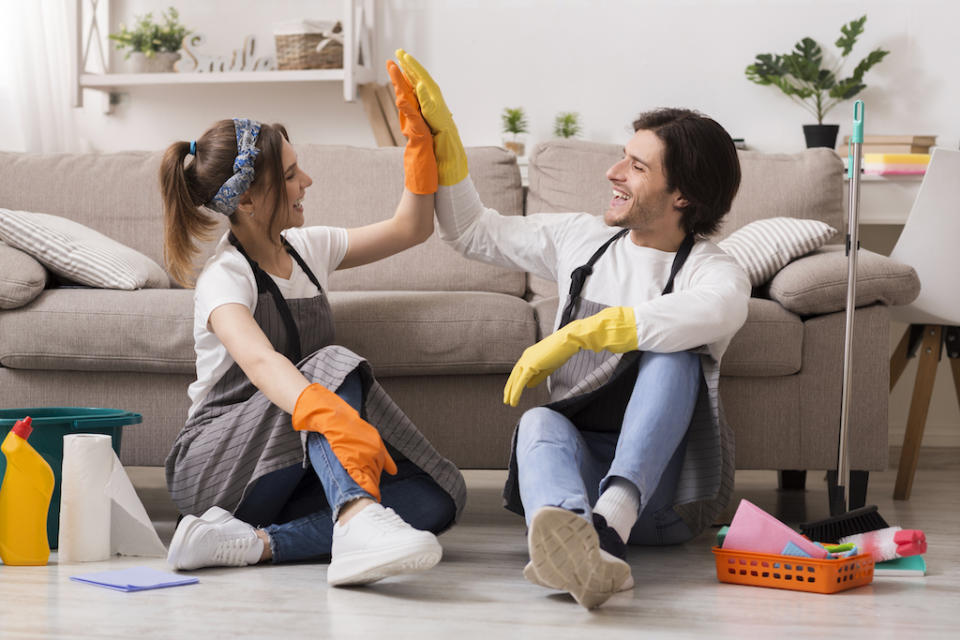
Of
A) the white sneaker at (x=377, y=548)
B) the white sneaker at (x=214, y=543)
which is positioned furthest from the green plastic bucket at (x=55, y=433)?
the white sneaker at (x=377, y=548)

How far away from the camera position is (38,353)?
2.08 meters

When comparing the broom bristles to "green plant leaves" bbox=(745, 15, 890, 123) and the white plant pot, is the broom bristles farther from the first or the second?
the white plant pot

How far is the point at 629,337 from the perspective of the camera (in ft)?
5.42

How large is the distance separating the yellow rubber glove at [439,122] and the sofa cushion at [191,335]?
0.94 feet

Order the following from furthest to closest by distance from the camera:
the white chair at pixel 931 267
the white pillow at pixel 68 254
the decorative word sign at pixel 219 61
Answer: the decorative word sign at pixel 219 61 → the white chair at pixel 931 267 → the white pillow at pixel 68 254

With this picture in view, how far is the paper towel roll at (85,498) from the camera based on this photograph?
1.70 m

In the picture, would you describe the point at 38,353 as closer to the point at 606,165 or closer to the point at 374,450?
the point at 374,450

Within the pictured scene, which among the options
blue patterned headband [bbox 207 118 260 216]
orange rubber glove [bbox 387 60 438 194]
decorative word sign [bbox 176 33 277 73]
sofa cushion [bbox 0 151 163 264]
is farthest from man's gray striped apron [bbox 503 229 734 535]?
decorative word sign [bbox 176 33 277 73]

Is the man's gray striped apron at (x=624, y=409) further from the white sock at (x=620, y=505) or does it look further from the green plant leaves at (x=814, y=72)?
the green plant leaves at (x=814, y=72)

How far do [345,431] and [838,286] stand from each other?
3.56ft

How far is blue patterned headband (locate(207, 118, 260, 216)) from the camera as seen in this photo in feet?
5.84

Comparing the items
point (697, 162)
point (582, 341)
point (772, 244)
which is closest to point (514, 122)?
point (772, 244)

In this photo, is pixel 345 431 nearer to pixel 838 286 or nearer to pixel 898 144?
pixel 838 286

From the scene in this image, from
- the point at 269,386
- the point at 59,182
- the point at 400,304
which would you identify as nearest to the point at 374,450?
the point at 269,386
